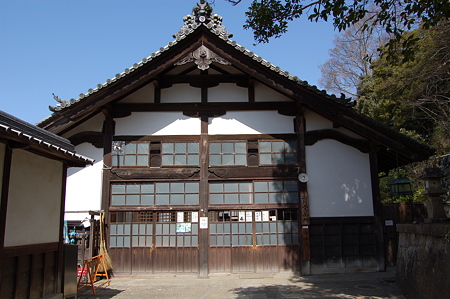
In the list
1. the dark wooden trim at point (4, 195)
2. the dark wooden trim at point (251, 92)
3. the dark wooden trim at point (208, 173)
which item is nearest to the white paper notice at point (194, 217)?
the dark wooden trim at point (208, 173)

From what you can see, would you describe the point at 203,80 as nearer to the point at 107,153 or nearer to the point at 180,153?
the point at 180,153

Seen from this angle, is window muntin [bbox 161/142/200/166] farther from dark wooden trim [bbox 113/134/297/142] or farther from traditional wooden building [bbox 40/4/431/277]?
dark wooden trim [bbox 113/134/297/142]

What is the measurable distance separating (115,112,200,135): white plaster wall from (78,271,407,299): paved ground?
4996 mm

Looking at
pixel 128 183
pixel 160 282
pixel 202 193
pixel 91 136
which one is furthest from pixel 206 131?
pixel 160 282

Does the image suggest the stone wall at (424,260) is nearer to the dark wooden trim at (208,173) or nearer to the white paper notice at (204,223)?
the dark wooden trim at (208,173)

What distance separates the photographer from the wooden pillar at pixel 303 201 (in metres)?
12.6

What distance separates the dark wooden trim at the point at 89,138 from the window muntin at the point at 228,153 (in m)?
3.98

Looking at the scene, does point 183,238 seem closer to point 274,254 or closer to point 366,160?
point 274,254

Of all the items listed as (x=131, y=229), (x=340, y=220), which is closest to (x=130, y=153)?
(x=131, y=229)

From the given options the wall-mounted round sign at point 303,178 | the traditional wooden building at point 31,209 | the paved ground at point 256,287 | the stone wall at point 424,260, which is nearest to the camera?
the traditional wooden building at point 31,209

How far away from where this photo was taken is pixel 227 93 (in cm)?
1391

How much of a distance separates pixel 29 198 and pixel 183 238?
6.17 m

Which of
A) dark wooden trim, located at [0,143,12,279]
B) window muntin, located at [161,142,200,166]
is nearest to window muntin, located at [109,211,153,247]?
window muntin, located at [161,142,200,166]

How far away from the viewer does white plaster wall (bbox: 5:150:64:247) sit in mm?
7230
